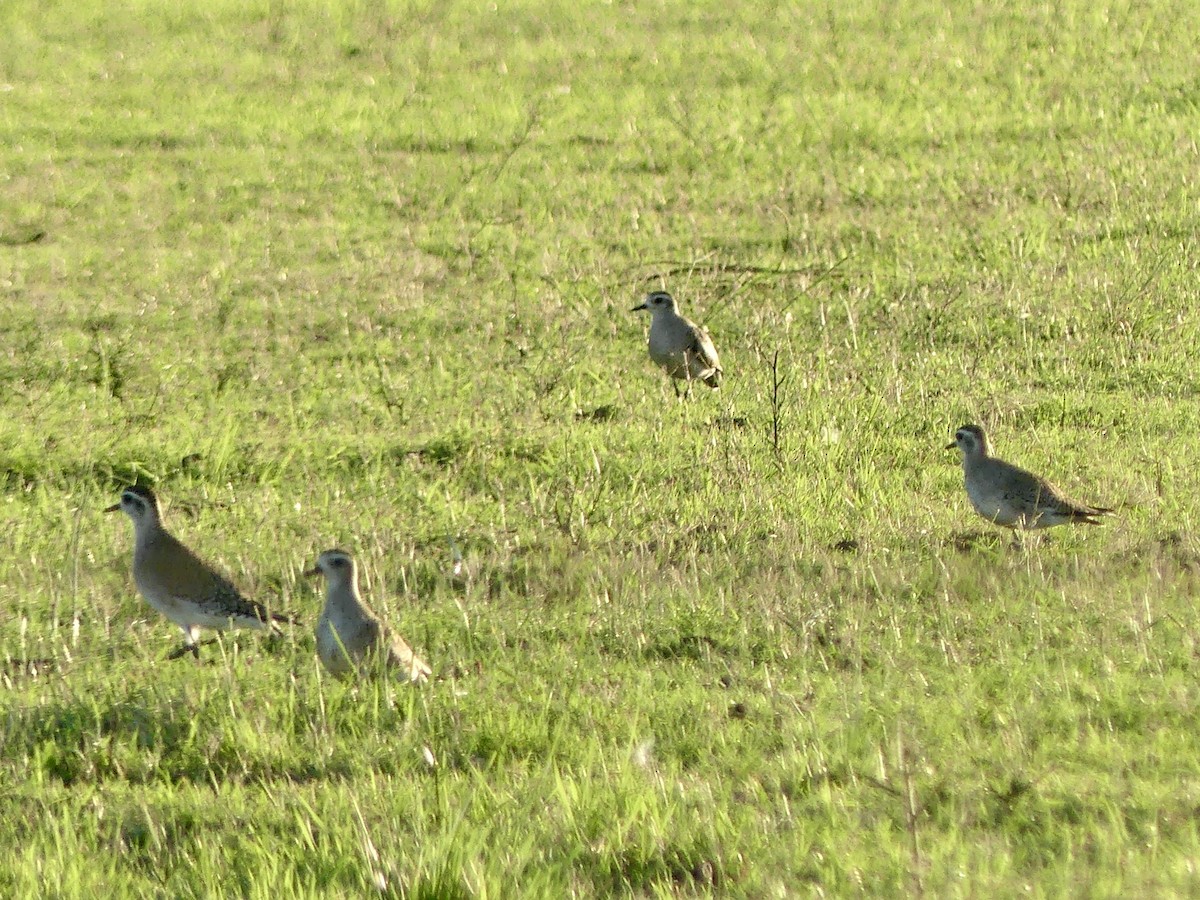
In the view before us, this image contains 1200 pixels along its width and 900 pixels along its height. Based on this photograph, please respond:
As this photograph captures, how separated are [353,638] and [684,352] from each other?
5390 mm

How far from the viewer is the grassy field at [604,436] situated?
514 cm

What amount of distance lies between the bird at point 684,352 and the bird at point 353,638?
4.96m

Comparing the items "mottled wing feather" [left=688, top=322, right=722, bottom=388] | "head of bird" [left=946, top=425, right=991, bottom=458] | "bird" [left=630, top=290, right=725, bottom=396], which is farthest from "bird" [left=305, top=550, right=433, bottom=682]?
"mottled wing feather" [left=688, top=322, right=722, bottom=388]

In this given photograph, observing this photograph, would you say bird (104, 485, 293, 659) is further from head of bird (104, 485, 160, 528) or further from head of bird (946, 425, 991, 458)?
head of bird (946, 425, 991, 458)

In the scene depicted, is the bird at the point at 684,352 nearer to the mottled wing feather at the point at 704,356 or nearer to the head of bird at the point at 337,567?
the mottled wing feather at the point at 704,356

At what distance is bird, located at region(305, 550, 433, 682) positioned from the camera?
6332mm

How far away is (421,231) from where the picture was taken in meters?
15.6

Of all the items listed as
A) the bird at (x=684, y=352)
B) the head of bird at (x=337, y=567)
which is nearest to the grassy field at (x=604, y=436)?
the bird at (x=684, y=352)

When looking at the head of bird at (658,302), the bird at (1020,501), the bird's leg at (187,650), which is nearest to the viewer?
the bird's leg at (187,650)

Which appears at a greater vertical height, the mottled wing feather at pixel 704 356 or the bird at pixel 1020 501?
the mottled wing feather at pixel 704 356

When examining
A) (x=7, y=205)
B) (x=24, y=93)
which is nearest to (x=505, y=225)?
(x=7, y=205)

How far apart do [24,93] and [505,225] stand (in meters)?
7.07

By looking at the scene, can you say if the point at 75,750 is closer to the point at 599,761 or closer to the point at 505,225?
the point at 599,761

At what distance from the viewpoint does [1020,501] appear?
823cm
